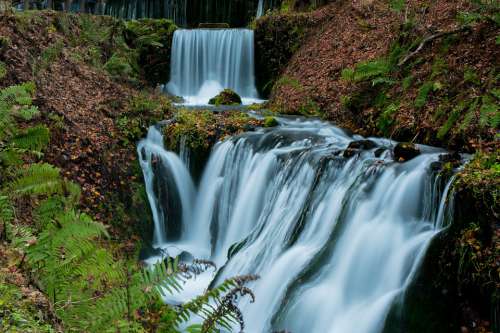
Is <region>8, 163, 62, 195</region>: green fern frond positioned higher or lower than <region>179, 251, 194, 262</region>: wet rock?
higher

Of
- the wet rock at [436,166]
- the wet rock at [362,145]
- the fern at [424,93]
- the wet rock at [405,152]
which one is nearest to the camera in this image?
the wet rock at [436,166]

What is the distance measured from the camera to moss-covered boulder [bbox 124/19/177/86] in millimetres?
17891

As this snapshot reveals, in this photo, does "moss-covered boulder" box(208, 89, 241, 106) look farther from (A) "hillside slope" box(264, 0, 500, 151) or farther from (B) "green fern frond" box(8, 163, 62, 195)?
(B) "green fern frond" box(8, 163, 62, 195)

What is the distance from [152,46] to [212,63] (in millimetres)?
2378

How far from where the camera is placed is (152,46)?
1842 centimetres

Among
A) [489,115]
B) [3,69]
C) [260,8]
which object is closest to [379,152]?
[489,115]

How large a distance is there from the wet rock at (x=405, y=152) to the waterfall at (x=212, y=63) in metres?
10.9

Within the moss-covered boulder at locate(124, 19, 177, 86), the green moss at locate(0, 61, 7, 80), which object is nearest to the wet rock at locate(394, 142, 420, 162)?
the green moss at locate(0, 61, 7, 80)

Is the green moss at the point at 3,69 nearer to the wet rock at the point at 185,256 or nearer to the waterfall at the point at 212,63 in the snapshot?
the wet rock at the point at 185,256

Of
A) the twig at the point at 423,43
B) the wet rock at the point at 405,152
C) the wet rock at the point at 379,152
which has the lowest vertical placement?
the wet rock at the point at 379,152

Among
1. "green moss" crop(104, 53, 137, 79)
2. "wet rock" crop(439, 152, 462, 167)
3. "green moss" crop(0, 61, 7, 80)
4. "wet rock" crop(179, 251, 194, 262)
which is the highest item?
"green moss" crop(0, 61, 7, 80)

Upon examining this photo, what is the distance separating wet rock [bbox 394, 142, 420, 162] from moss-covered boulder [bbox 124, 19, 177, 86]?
12405mm

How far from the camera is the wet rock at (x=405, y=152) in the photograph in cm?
704

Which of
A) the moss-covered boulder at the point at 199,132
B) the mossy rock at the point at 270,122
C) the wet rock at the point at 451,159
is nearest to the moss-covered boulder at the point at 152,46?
the moss-covered boulder at the point at 199,132
